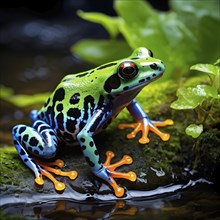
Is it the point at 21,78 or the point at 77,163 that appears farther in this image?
the point at 21,78

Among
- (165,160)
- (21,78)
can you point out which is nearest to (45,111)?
(165,160)

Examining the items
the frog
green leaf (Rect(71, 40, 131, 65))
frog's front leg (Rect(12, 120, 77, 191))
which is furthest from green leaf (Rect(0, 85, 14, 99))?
frog's front leg (Rect(12, 120, 77, 191))

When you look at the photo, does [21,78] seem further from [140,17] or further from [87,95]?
[87,95]

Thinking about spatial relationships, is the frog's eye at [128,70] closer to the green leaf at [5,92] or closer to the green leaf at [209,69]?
the green leaf at [209,69]

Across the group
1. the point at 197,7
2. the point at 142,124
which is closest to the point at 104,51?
the point at 197,7

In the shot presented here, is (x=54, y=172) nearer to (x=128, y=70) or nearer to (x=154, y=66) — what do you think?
(x=128, y=70)
